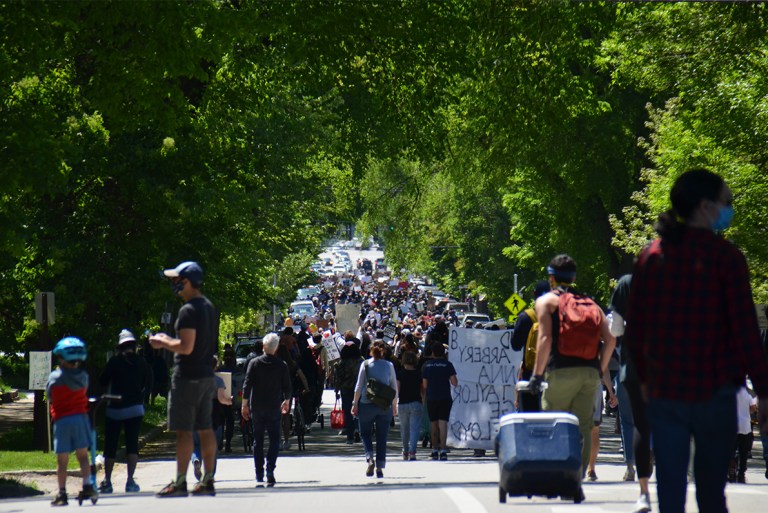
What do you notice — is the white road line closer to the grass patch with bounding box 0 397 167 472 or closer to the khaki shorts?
the khaki shorts

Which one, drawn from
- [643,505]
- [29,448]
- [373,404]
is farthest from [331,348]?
[643,505]

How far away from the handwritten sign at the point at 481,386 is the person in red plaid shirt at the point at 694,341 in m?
15.2

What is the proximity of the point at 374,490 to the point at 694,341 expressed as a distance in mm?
7822

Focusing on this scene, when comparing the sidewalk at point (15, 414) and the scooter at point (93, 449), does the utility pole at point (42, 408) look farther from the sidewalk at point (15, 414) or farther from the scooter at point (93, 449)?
the scooter at point (93, 449)

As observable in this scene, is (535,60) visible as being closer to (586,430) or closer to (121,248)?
(121,248)

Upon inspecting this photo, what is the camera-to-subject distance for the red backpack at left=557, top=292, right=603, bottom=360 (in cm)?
1089

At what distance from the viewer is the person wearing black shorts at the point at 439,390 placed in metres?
21.4

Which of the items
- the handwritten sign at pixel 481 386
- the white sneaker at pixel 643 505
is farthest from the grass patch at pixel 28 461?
the white sneaker at pixel 643 505

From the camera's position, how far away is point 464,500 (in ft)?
40.9

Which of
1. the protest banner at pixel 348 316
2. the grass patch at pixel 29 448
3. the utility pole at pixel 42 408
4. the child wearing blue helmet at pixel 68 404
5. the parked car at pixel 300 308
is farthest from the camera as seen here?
the parked car at pixel 300 308

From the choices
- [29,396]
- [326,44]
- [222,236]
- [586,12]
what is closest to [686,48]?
[586,12]

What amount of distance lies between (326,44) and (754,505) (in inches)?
570

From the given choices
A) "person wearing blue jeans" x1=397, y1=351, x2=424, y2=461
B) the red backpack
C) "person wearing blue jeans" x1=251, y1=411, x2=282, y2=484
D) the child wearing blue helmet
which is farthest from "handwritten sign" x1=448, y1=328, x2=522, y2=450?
the red backpack

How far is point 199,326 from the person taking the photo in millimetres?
11867
